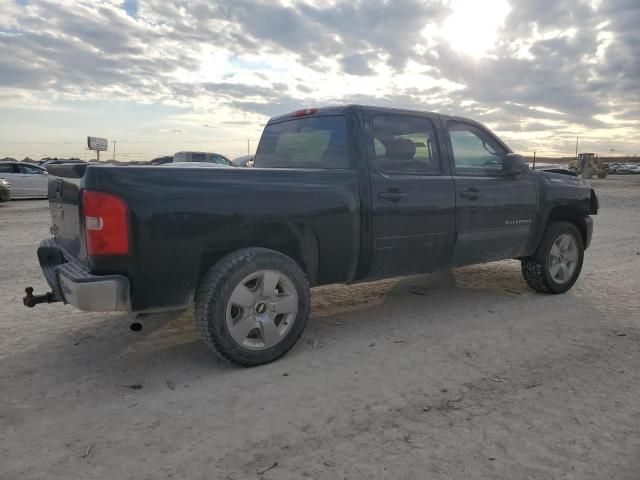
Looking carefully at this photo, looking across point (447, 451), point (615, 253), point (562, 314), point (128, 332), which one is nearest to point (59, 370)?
point (128, 332)

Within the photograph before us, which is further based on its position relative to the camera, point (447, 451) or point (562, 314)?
point (562, 314)

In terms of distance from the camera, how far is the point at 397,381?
3.31 m

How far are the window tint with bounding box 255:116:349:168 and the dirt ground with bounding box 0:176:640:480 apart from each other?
146cm

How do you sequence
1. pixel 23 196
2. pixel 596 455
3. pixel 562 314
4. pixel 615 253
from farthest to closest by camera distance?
pixel 23 196 → pixel 615 253 → pixel 562 314 → pixel 596 455

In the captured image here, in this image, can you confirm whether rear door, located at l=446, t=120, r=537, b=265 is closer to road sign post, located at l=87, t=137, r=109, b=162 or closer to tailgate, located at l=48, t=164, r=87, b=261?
tailgate, located at l=48, t=164, r=87, b=261

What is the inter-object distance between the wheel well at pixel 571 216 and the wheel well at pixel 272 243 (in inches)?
122

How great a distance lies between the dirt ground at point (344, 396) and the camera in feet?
7.95

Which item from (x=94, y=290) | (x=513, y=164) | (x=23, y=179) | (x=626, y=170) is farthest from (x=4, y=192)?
(x=626, y=170)

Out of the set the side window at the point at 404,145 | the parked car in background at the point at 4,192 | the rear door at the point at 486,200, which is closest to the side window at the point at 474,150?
the rear door at the point at 486,200

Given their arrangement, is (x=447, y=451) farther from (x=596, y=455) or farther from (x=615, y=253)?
(x=615, y=253)

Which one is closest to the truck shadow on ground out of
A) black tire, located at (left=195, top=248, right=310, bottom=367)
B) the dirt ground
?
the dirt ground

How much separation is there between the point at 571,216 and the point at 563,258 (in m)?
0.52

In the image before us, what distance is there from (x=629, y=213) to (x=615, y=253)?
8412 millimetres

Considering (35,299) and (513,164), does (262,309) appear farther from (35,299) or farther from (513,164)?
(513,164)
